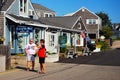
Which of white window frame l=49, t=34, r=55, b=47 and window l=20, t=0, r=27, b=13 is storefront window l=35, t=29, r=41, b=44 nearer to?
window l=20, t=0, r=27, b=13

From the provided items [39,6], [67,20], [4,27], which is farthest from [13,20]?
[39,6]

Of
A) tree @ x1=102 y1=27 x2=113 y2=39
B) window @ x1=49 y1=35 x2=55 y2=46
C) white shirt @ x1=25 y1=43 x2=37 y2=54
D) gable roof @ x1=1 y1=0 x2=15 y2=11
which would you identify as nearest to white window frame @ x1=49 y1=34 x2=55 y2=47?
window @ x1=49 y1=35 x2=55 y2=46

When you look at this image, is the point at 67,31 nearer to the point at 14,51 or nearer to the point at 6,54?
the point at 14,51

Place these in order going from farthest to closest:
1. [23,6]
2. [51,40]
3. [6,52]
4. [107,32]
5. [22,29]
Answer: [107,32], [51,40], [23,6], [22,29], [6,52]

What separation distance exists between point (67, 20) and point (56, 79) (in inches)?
1443

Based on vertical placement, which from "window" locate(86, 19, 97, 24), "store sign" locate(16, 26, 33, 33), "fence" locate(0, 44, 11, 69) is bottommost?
"fence" locate(0, 44, 11, 69)

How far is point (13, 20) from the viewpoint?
27.9 metres

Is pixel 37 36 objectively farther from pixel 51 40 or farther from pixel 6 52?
pixel 6 52

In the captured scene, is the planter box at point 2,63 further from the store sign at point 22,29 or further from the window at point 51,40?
the window at point 51,40

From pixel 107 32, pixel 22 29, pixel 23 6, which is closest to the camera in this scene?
pixel 22 29

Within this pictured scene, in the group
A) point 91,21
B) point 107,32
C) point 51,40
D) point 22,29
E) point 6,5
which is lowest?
point 51,40

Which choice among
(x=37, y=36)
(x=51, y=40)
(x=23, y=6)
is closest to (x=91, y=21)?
(x=51, y=40)

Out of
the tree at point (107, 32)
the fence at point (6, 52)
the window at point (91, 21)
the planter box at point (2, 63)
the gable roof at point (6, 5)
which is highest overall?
the window at point (91, 21)

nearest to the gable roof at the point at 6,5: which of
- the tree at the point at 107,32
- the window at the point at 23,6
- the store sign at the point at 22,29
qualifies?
the window at the point at 23,6
